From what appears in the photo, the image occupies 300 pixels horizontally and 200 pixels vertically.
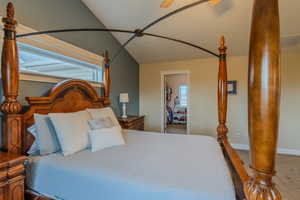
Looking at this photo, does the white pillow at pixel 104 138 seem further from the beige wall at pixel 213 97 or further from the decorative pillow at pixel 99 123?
the beige wall at pixel 213 97

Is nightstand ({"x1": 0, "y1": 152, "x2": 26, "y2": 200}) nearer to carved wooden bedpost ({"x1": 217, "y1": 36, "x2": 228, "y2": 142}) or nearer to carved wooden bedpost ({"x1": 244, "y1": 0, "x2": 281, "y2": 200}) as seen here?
carved wooden bedpost ({"x1": 244, "y1": 0, "x2": 281, "y2": 200})

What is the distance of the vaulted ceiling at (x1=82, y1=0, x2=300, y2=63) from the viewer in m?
2.82

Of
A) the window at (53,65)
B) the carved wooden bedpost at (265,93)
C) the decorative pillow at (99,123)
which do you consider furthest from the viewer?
the window at (53,65)

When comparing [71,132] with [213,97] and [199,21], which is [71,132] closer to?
[199,21]

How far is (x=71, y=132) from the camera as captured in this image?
1.74 metres

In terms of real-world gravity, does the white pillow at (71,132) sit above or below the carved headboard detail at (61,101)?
below

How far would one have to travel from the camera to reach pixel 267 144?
59 cm

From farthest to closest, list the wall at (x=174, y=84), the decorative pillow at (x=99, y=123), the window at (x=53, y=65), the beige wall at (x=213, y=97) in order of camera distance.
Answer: the wall at (x=174, y=84) < the beige wall at (x=213, y=97) < the window at (x=53, y=65) < the decorative pillow at (x=99, y=123)

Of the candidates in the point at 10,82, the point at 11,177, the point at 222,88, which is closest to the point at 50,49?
the point at 10,82

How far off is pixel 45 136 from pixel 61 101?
584 mm

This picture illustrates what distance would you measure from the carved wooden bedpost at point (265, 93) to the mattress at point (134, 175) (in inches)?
18.1

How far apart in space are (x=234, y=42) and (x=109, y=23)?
2688mm

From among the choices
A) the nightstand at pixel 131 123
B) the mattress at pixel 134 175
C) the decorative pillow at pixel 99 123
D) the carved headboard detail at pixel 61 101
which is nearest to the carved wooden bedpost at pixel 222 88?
the mattress at pixel 134 175

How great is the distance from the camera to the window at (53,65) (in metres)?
2.08
